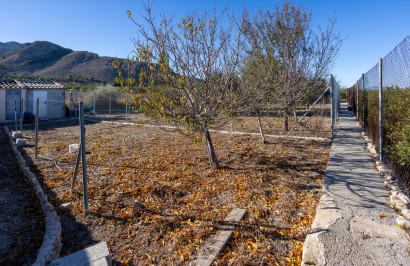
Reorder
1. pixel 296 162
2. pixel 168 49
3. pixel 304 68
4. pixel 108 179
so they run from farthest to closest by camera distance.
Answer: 1. pixel 304 68
2. pixel 296 162
3. pixel 108 179
4. pixel 168 49

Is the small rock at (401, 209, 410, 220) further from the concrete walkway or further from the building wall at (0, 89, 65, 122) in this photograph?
the building wall at (0, 89, 65, 122)

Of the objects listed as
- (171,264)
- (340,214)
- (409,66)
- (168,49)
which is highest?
(168,49)

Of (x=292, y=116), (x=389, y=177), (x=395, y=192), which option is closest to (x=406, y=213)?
(x=395, y=192)

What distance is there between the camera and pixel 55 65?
1725 inches

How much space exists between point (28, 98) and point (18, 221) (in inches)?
598

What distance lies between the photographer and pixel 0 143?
891 cm

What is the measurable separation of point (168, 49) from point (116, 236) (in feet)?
9.99

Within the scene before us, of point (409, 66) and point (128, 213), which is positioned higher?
point (409, 66)

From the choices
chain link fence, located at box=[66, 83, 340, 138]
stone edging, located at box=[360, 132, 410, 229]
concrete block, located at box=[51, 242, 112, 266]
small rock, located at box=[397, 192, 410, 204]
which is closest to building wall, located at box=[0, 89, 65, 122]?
chain link fence, located at box=[66, 83, 340, 138]

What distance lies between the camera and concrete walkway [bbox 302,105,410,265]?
7.86ft

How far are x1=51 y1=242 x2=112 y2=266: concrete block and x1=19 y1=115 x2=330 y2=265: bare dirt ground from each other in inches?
12.2

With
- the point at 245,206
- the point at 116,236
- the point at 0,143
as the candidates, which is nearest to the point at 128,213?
the point at 116,236

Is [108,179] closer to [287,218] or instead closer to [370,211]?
[287,218]

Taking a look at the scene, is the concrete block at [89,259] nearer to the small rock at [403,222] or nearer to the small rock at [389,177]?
the small rock at [403,222]
